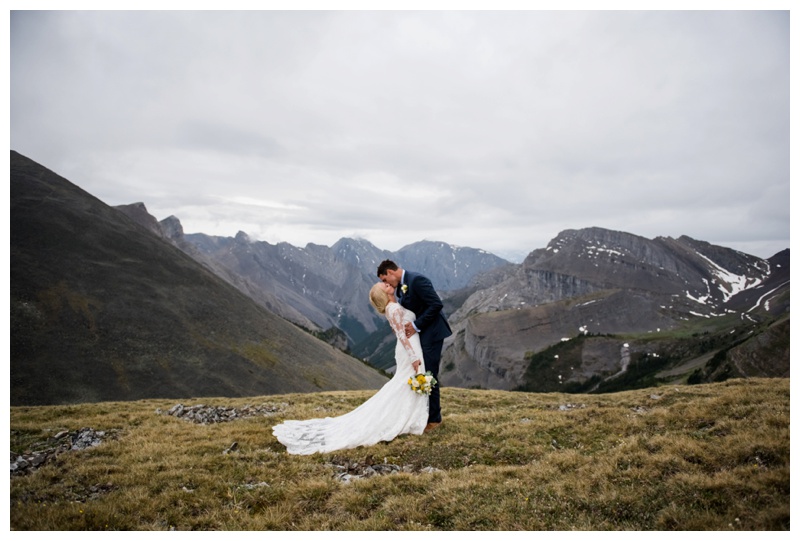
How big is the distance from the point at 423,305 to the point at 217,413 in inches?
455

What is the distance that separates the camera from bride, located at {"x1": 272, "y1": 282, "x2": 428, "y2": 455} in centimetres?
1317

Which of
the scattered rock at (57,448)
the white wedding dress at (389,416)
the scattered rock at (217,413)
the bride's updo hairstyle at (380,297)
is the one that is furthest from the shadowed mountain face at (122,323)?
the bride's updo hairstyle at (380,297)

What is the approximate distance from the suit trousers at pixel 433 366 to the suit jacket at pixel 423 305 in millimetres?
217

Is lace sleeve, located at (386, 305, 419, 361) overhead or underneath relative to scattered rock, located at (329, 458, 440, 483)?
overhead

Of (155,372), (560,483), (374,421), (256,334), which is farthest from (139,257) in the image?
(560,483)

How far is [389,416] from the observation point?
44.4 ft

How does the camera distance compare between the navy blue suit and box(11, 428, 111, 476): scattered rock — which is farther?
the navy blue suit

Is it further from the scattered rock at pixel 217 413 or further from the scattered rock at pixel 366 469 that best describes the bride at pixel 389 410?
the scattered rock at pixel 217 413

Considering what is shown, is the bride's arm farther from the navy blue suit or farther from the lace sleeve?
the navy blue suit

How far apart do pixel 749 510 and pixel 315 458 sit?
9822 mm

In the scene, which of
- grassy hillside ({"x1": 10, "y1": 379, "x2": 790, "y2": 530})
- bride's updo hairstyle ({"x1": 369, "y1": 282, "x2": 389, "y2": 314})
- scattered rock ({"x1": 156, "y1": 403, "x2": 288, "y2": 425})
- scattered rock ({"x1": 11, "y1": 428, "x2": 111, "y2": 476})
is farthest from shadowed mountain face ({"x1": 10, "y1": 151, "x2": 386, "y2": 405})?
bride's updo hairstyle ({"x1": 369, "y1": 282, "x2": 389, "y2": 314})

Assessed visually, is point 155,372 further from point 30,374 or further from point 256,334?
point 256,334

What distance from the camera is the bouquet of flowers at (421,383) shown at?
1342cm

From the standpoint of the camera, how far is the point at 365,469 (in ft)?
35.4
